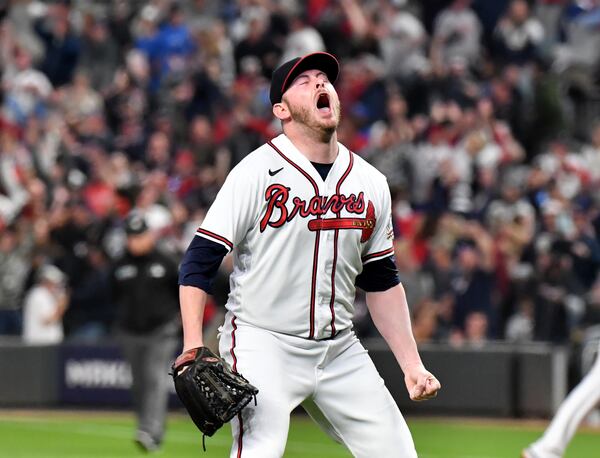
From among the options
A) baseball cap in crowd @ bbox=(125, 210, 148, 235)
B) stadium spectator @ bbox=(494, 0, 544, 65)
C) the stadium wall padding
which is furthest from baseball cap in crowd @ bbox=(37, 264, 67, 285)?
stadium spectator @ bbox=(494, 0, 544, 65)

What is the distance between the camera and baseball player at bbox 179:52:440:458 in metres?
5.59

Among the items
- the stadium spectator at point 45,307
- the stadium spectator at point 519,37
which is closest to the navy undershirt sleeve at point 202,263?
the stadium spectator at point 45,307

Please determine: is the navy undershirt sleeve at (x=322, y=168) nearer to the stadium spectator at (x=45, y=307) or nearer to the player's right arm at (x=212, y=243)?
the player's right arm at (x=212, y=243)

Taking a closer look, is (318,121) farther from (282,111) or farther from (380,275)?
(380,275)

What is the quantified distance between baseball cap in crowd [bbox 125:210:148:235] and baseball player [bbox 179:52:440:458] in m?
6.29

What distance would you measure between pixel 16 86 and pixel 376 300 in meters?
15.6

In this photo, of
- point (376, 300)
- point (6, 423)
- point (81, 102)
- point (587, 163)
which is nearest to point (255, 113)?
point (81, 102)

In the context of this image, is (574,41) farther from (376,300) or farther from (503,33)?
(376,300)

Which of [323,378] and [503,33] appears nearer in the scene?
[323,378]

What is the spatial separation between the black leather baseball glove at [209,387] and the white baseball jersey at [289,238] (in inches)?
14.7

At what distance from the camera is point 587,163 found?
58.3ft

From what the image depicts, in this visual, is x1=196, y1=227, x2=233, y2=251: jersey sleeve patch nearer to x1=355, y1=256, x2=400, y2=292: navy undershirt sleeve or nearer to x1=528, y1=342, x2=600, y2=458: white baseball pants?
x1=355, y1=256, x2=400, y2=292: navy undershirt sleeve

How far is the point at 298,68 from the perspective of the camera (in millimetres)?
5828

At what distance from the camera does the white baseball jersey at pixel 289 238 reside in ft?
18.6
